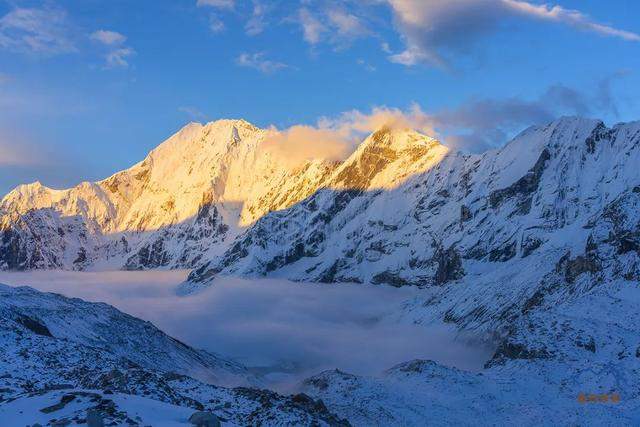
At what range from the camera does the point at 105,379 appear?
61.7m

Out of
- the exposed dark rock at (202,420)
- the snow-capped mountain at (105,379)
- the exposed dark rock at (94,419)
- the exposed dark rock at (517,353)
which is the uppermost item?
the exposed dark rock at (517,353)

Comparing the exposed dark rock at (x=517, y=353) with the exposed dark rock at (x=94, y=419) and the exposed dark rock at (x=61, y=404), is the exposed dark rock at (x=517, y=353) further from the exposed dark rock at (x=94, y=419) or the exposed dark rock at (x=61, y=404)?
the exposed dark rock at (x=94, y=419)

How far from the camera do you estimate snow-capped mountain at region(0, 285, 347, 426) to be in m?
36.7

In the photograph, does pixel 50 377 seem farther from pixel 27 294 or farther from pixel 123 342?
pixel 27 294

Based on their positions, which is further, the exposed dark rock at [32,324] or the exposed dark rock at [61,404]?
the exposed dark rock at [32,324]

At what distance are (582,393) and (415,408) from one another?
19.9m

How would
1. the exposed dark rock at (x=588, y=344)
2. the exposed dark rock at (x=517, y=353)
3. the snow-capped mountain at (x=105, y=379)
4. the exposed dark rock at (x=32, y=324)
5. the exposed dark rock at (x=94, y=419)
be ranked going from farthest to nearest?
the exposed dark rock at (x=32, y=324) → the exposed dark rock at (x=517, y=353) → the exposed dark rock at (x=588, y=344) → the snow-capped mountain at (x=105, y=379) → the exposed dark rock at (x=94, y=419)

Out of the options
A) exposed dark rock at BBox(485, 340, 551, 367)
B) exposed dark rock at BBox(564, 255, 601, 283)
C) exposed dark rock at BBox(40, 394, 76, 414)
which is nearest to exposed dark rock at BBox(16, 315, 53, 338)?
exposed dark rock at BBox(485, 340, 551, 367)

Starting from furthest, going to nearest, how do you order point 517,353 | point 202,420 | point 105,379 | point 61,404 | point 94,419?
1. point 517,353
2. point 105,379
3. point 61,404
4. point 202,420
5. point 94,419

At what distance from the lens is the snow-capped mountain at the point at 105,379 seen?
36688 mm

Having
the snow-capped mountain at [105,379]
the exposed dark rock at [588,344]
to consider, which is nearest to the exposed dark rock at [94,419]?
the snow-capped mountain at [105,379]

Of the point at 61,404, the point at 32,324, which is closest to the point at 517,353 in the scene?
the point at 32,324

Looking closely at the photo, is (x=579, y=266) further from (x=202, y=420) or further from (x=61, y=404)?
(x=61, y=404)

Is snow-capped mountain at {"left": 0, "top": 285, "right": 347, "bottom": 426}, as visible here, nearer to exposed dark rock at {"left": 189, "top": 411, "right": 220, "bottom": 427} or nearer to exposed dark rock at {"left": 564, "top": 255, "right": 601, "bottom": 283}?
exposed dark rock at {"left": 189, "top": 411, "right": 220, "bottom": 427}
